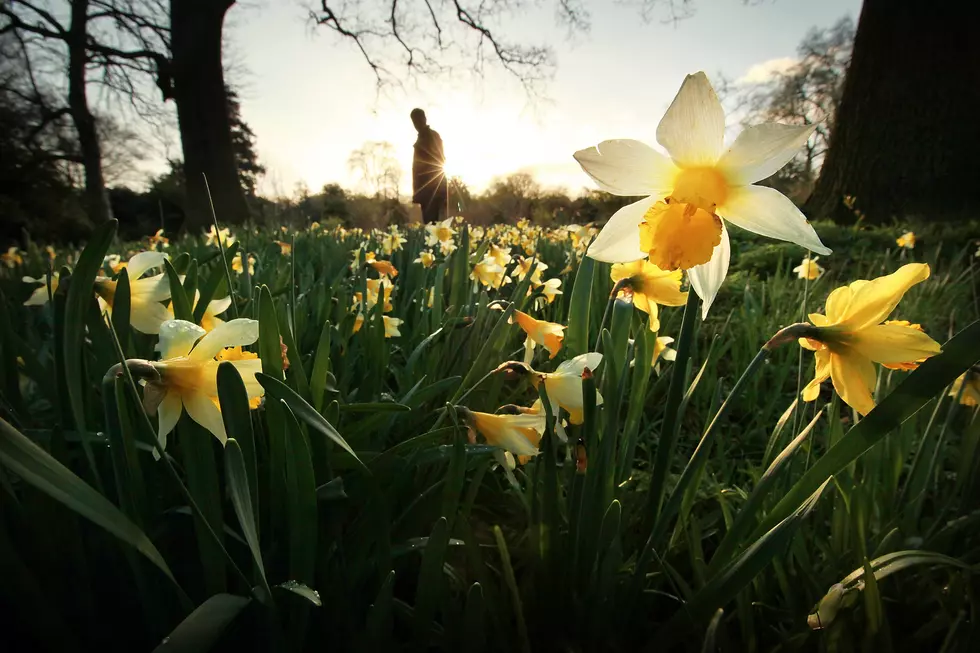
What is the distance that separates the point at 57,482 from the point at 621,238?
702 mm

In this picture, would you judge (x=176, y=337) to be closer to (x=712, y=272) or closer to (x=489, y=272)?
(x=712, y=272)

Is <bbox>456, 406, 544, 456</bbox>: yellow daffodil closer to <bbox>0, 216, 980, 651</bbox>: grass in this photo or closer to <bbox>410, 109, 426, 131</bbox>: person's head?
<bbox>0, 216, 980, 651</bbox>: grass

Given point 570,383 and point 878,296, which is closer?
point 878,296

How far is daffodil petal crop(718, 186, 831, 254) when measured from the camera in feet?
2.00

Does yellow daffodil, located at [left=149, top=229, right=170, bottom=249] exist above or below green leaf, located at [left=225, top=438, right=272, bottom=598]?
above

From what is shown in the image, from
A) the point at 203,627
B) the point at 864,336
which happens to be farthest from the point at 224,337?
the point at 864,336

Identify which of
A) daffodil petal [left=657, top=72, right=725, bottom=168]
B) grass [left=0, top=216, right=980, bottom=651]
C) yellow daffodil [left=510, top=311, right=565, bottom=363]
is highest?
daffodil petal [left=657, top=72, right=725, bottom=168]

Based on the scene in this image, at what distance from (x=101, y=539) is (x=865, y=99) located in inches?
340

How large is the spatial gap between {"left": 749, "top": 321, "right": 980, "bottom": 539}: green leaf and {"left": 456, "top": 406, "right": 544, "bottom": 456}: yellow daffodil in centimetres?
37

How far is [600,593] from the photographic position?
0.77m

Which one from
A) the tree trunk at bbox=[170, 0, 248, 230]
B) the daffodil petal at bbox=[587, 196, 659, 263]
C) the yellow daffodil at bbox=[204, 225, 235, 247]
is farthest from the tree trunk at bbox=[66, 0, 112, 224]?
the daffodil petal at bbox=[587, 196, 659, 263]

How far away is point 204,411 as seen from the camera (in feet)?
2.09

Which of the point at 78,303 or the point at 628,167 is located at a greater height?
the point at 628,167

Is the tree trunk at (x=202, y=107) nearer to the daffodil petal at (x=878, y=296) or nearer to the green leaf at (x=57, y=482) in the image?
the green leaf at (x=57, y=482)
